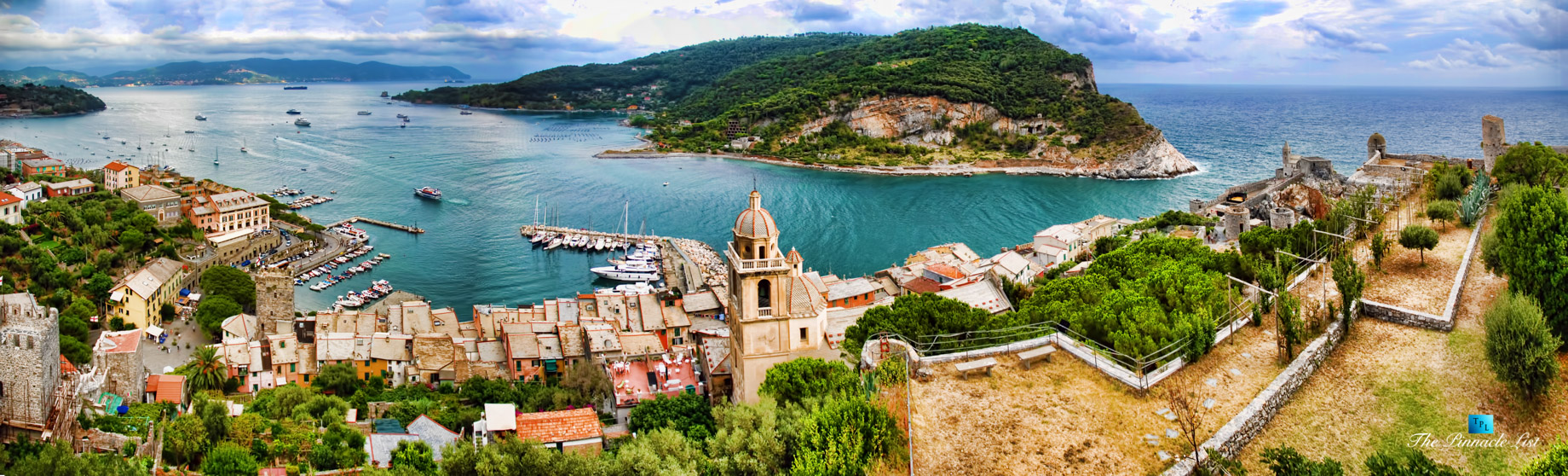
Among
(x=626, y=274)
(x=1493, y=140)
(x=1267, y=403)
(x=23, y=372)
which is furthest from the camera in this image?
(x=626, y=274)

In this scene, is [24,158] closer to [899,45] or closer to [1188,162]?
[1188,162]

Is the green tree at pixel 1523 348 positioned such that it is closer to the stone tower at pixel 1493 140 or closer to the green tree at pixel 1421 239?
the green tree at pixel 1421 239

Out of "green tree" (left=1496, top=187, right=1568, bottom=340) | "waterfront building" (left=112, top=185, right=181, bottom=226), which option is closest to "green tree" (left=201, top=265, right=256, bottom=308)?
"waterfront building" (left=112, top=185, right=181, bottom=226)

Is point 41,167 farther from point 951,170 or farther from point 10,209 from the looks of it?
point 951,170

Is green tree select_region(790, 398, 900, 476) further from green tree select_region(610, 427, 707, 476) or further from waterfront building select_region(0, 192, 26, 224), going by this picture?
waterfront building select_region(0, 192, 26, 224)

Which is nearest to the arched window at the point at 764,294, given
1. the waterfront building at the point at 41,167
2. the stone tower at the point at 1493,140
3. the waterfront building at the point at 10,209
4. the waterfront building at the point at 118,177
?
the stone tower at the point at 1493,140

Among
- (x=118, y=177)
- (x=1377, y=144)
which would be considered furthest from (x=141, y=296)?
(x=1377, y=144)

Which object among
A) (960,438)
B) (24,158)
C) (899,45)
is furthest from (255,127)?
(960,438)
